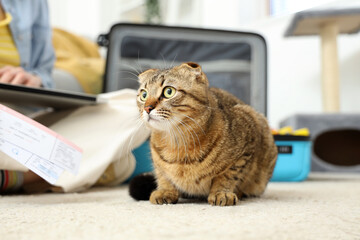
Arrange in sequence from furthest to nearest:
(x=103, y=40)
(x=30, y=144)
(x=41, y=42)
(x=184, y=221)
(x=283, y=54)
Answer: (x=283, y=54), (x=103, y=40), (x=41, y=42), (x=30, y=144), (x=184, y=221)

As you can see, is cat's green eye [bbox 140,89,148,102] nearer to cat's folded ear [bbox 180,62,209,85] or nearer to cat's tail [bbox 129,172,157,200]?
cat's folded ear [bbox 180,62,209,85]

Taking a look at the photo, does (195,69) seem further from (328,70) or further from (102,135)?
(328,70)

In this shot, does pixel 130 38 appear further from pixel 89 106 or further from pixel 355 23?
pixel 355 23

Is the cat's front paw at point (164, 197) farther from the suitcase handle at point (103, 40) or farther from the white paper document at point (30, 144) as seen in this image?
the suitcase handle at point (103, 40)

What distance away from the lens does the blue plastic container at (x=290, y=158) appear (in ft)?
4.91

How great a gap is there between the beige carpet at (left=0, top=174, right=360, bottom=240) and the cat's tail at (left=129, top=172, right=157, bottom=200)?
0.11m

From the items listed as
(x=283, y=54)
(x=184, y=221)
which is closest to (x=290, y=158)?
(x=184, y=221)

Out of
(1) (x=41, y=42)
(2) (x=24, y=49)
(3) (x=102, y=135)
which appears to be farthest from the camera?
(1) (x=41, y=42)

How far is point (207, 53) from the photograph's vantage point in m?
1.63

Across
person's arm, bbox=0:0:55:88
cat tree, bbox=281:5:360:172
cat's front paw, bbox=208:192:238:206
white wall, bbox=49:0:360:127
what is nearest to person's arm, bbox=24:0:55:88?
person's arm, bbox=0:0:55:88

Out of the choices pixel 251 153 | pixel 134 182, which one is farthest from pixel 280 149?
pixel 134 182

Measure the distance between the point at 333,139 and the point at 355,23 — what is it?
75 centimetres

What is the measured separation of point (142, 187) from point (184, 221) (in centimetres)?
34

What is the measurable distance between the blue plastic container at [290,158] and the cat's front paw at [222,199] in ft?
2.55
